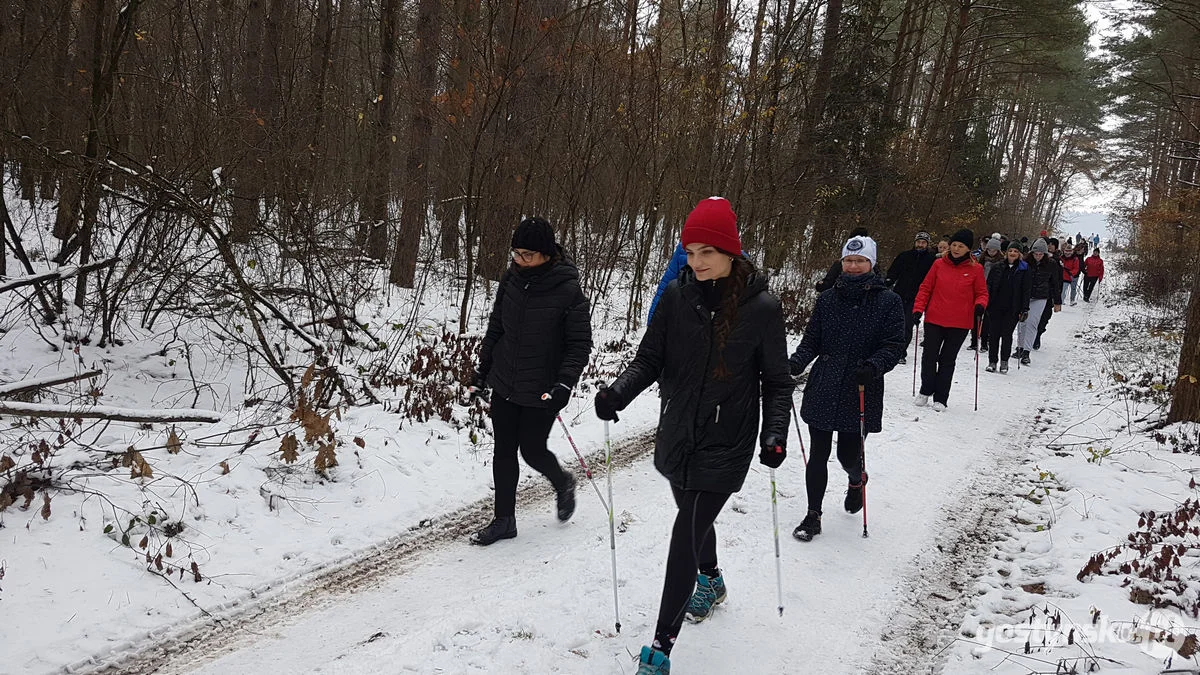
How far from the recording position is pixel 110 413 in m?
5.12

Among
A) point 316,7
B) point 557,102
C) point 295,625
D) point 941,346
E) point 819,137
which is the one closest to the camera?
point 295,625

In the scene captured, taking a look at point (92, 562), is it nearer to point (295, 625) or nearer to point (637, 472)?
point (295, 625)

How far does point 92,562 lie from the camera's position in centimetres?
407

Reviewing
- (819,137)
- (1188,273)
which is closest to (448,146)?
(819,137)

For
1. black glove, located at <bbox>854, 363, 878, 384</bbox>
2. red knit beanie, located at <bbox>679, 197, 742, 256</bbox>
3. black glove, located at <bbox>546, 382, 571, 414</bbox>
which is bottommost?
black glove, located at <bbox>546, 382, 571, 414</bbox>

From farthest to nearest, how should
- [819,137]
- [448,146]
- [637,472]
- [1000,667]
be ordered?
[819,137], [448,146], [637,472], [1000,667]

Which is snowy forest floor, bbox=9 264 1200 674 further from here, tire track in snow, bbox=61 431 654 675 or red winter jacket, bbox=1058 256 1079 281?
red winter jacket, bbox=1058 256 1079 281

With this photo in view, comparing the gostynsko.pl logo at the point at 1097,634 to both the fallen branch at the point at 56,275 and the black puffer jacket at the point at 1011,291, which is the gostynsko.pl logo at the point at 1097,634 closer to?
the fallen branch at the point at 56,275

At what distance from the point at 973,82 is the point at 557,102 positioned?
19.0 m

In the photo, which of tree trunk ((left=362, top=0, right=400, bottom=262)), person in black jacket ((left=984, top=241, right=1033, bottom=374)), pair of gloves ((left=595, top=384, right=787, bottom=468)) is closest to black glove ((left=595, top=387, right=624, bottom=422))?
pair of gloves ((left=595, top=384, right=787, bottom=468))

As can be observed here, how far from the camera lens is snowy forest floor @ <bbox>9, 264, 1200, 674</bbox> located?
143 inches

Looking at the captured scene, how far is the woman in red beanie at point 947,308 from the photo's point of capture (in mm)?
8914

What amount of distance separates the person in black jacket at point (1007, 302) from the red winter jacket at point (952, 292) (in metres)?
3.70

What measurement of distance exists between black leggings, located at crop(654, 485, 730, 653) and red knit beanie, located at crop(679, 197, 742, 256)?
118cm
